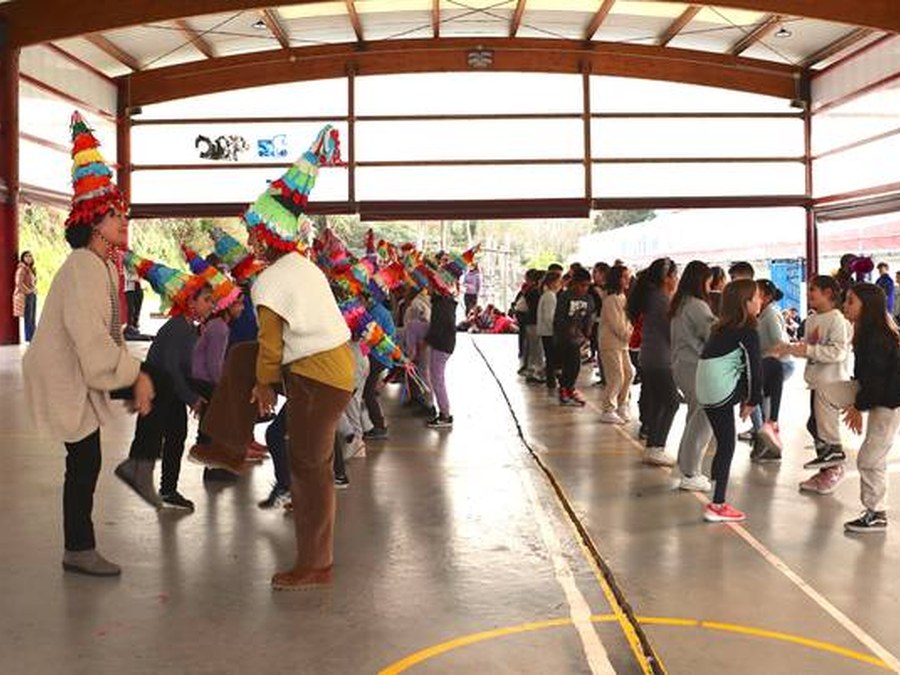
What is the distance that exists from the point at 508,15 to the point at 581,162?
392cm

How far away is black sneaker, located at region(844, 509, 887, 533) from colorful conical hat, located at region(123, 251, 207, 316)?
400 centimetres

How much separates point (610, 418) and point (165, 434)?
5512 mm

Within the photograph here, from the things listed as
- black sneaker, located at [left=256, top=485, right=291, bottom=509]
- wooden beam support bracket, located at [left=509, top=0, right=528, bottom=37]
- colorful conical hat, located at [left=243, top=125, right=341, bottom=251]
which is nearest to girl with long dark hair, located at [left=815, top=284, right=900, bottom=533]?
colorful conical hat, located at [left=243, top=125, right=341, bottom=251]

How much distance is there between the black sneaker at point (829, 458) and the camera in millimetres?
7723

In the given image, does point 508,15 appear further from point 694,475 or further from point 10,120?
point 694,475

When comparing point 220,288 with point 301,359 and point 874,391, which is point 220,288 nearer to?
point 301,359

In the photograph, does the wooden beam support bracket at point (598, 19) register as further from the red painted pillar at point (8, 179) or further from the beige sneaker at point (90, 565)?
the beige sneaker at point (90, 565)

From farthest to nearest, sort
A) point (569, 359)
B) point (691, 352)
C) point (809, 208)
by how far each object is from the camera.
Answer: point (809, 208) < point (569, 359) < point (691, 352)

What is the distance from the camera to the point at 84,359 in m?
5.20

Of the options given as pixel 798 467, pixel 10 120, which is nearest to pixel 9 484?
pixel 798 467

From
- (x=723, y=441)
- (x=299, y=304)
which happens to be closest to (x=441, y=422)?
(x=723, y=441)

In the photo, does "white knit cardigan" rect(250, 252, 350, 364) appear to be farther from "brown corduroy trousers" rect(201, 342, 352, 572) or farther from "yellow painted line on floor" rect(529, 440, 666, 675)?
"yellow painted line on floor" rect(529, 440, 666, 675)

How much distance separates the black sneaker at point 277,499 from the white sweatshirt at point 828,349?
344 centimetres

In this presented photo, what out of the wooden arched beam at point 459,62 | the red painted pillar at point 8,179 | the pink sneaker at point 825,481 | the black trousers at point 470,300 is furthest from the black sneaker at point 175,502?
the black trousers at point 470,300
